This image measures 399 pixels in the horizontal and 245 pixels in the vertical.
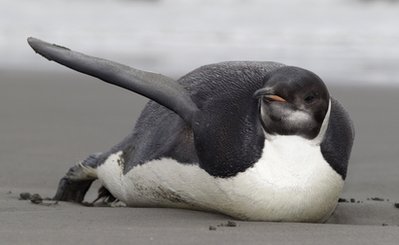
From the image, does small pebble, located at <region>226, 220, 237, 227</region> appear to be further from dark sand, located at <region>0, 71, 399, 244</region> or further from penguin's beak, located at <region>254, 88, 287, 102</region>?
penguin's beak, located at <region>254, 88, 287, 102</region>

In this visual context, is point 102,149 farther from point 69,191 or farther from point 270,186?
point 270,186

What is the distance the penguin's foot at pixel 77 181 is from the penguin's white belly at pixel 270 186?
0.96 metres

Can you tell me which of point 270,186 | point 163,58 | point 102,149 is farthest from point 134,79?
point 163,58

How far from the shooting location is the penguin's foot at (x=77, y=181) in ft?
19.1

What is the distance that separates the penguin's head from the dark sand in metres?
0.42

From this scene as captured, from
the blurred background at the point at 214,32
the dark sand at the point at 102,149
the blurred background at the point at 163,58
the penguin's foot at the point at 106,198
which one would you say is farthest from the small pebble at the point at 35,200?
the blurred background at the point at 214,32

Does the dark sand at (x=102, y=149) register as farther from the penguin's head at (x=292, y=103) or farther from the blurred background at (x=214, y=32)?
the blurred background at (x=214, y=32)

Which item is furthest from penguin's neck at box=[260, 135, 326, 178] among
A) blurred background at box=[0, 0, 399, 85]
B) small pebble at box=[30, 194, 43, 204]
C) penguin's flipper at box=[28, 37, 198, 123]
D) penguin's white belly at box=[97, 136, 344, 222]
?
blurred background at box=[0, 0, 399, 85]

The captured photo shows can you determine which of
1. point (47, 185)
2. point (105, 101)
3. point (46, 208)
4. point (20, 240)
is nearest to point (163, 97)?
point (46, 208)

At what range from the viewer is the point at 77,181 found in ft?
19.3

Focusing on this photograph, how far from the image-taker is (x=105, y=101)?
10258 mm

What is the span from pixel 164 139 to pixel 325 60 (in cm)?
905

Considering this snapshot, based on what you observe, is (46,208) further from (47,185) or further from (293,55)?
(293,55)

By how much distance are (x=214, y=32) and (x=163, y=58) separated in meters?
2.88
